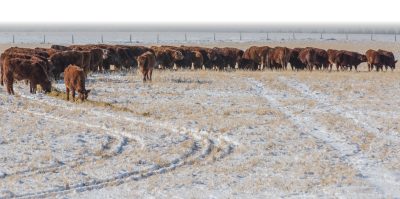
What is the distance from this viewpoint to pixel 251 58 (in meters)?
34.7

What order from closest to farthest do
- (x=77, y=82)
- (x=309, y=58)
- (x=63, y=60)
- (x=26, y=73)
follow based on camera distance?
(x=77, y=82), (x=26, y=73), (x=63, y=60), (x=309, y=58)

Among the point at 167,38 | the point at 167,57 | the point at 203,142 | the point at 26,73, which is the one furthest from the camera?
the point at 167,38

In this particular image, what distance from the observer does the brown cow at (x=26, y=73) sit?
20.9 meters

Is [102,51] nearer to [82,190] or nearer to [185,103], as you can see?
[185,103]

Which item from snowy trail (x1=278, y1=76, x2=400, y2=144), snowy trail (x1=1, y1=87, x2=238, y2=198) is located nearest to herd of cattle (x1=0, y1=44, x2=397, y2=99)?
snowy trail (x1=278, y1=76, x2=400, y2=144)

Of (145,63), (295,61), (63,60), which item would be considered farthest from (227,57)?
(63,60)

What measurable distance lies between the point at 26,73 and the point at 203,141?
880cm

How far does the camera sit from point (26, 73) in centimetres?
2097

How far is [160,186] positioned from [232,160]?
2144 millimetres

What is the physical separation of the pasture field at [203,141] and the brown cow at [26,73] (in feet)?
1.64

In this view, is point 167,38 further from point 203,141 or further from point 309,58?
point 203,141

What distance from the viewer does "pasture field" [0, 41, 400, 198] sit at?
34.6ft

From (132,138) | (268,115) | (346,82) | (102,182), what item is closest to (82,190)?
(102,182)

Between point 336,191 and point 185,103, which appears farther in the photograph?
point 185,103
